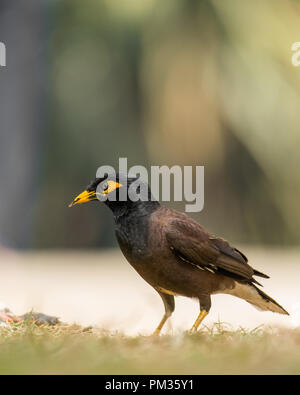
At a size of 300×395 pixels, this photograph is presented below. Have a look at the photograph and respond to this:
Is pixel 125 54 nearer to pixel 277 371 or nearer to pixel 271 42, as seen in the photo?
pixel 271 42

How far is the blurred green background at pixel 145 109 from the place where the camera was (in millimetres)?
13352

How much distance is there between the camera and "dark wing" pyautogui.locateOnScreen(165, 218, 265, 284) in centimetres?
439

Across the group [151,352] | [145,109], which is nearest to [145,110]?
[145,109]

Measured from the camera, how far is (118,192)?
14.8 feet

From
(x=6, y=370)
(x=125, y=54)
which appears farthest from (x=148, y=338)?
(x=125, y=54)

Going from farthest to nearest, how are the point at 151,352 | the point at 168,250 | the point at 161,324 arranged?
the point at 161,324 < the point at 168,250 < the point at 151,352

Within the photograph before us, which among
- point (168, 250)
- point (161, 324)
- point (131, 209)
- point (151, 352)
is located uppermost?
point (131, 209)

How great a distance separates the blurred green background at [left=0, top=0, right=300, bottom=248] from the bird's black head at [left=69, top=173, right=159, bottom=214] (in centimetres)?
884

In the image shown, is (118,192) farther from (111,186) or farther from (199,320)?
(199,320)

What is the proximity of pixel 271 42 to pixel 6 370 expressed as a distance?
1064 cm

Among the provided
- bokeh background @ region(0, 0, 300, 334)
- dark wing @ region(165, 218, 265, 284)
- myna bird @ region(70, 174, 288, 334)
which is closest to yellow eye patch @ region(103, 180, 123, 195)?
myna bird @ region(70, 174, 288, 334)

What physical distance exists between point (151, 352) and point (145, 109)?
41.1 ft

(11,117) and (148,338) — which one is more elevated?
(11,117)

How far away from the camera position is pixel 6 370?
3066mm
